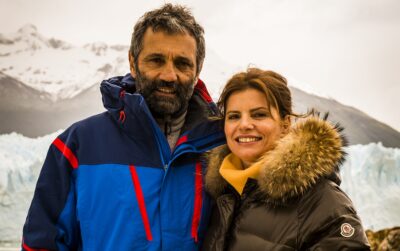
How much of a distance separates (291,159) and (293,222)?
0.16 meters

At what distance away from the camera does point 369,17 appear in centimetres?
511

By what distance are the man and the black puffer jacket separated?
0.50 ft

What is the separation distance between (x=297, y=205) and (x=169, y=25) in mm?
729

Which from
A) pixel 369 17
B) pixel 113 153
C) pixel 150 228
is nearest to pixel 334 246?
pixel 150 228

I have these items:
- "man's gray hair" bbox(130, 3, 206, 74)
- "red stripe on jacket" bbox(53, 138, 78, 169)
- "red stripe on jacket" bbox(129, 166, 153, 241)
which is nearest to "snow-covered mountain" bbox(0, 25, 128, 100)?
"man's gray hair" bbox(130, 3, 206, 74)

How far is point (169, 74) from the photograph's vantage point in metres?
1.19

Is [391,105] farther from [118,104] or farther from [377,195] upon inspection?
[118,104]

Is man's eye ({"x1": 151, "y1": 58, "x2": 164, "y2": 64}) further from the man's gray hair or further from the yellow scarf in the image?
the yellow scarf

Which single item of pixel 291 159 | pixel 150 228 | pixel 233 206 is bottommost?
pixel 150 228

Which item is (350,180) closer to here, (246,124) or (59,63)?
(246,124)

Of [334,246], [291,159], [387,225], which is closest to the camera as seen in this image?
[334,246]

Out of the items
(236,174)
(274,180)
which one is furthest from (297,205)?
(236,174)

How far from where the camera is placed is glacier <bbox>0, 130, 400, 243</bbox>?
3.72 m

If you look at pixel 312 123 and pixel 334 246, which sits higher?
pixel 312 123
